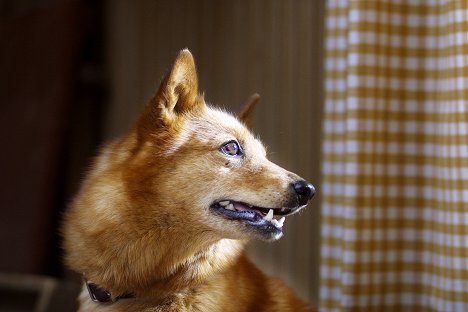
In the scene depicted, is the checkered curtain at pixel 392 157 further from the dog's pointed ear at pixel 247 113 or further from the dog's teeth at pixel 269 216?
the dog's teeth at pixel 269 216

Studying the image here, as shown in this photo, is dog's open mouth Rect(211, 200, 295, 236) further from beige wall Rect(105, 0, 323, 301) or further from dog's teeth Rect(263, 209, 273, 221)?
beige wall Rect(105, 0, 323, 301)

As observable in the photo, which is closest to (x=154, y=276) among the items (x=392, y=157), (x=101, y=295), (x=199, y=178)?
(x=101, y=295)

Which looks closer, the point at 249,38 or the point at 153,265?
the point at 153,265

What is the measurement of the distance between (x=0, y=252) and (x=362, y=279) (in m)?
1.63

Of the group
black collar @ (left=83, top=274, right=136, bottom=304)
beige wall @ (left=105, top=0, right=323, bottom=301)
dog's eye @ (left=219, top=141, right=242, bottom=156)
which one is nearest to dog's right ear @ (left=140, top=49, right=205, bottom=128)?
dog's eye @ (left=219, top=141, right=242, bottom=156)

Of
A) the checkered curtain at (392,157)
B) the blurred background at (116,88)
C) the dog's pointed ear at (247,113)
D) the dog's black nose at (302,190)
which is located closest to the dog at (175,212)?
the dog's black nose at (302,190)

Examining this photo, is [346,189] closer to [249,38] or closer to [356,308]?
[356,308]

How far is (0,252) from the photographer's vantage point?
2936 mm

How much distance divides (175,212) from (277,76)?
100cm

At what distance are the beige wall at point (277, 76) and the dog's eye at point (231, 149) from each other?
1.92 feet

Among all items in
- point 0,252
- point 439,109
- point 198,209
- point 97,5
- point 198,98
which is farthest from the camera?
point 97,5

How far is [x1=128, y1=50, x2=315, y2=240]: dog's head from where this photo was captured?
1.51 m

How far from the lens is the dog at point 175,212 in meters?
1.52

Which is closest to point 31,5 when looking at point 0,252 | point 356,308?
point 0,252
